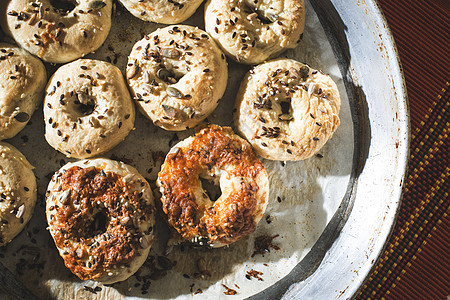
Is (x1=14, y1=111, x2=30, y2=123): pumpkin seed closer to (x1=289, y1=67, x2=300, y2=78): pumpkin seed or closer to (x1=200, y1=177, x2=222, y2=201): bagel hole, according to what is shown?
(x1=200, y1=177, x2=222, y2=201): bagel hole

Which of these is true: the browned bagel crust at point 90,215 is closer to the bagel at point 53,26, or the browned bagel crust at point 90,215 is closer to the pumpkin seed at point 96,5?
the bagel at point 53,26

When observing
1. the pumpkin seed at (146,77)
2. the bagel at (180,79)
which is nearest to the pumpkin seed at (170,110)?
the bagel at (180,79)

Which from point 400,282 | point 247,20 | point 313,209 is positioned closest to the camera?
point 247,20

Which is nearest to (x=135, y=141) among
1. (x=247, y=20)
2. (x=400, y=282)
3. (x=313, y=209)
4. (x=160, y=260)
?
(x=160, y=260)

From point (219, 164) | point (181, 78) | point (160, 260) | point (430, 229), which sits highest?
point (181, 78)

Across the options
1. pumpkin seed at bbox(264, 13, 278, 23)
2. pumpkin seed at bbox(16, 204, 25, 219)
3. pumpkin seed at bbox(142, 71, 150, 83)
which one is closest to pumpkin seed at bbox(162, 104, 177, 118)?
pumpkin seed at bbox(142, 71, 150, 83)

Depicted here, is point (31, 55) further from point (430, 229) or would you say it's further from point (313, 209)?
point (430, 229)

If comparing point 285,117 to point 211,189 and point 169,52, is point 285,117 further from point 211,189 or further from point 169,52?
point 169,52

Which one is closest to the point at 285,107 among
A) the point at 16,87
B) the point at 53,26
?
the point at 53,26
